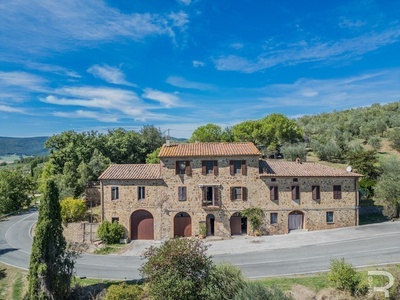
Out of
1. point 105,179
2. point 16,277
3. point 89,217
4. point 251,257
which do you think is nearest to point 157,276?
point 251,257

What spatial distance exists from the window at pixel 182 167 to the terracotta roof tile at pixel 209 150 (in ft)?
2.79

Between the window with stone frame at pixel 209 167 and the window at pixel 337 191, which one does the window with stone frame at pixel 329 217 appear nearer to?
the window at pixel 337 191

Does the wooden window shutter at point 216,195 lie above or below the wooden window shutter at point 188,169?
below

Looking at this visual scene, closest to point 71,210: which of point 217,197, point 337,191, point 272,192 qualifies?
point 217,197

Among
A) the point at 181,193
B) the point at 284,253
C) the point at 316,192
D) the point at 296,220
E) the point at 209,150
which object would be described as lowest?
the point at 284,253

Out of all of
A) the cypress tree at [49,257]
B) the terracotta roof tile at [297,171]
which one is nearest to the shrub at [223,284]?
the cypress tree at [49,257]

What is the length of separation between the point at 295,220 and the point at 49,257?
2305 centimetres

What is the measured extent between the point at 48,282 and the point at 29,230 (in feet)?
69.6

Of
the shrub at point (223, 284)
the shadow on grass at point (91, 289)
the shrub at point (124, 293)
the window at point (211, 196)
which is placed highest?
the window at point (211, 196)

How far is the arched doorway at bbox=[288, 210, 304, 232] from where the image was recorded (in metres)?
31.0

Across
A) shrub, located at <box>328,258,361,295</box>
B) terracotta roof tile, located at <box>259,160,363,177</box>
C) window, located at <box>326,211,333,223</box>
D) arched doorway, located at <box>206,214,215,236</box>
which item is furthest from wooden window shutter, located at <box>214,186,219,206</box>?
shrub, located at <box>328,258,361,295</box>

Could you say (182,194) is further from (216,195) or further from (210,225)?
(210,225)

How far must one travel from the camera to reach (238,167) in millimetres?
30875

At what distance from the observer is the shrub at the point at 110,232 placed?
29609mm
